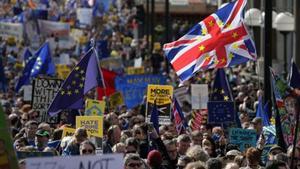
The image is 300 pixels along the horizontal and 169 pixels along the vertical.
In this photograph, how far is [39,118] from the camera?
747 inches

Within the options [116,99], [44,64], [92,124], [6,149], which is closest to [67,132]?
[92,124]

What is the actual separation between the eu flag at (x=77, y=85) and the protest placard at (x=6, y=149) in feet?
29.6

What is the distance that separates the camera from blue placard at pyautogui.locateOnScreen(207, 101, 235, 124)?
1780cm

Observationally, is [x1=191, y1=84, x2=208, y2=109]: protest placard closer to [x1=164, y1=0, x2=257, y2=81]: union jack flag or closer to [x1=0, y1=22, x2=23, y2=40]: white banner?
[x1=164, y1=0, x2=257, y2=81]: union jack flag

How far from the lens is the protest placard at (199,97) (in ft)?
69.0

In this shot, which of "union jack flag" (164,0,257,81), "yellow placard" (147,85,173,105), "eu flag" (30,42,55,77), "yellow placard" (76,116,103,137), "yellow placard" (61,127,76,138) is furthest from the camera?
"eu flag" (30,42,55,77)

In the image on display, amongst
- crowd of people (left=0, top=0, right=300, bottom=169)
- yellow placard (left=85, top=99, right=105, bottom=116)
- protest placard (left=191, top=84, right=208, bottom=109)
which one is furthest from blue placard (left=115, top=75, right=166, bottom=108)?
yellow placard (left=85, top=99, right=105, bottom=116)

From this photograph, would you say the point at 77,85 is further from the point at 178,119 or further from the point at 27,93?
the point at 27,93

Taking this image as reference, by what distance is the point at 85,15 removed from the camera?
64.9 meters

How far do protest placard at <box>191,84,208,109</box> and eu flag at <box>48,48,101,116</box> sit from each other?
9.15 feet

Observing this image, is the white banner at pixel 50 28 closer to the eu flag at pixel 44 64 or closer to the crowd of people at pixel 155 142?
the crowd of people at pixel 155 142

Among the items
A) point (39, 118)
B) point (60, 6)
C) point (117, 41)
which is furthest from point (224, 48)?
point (60, 6)

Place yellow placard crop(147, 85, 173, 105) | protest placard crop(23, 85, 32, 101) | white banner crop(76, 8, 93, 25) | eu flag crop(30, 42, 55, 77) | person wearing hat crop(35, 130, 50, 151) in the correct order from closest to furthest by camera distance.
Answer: person wearing hat crop(35, 130, 50, 151) < yellow placard crop(147, 85, 173, 105) < protest placard crop(23, 85, 32, 101) < eu flag crop(30, 42, 55, 77) < white banner crop(76, 8, 93, 25)

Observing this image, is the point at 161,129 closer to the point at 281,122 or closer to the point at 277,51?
the point at 281,122
